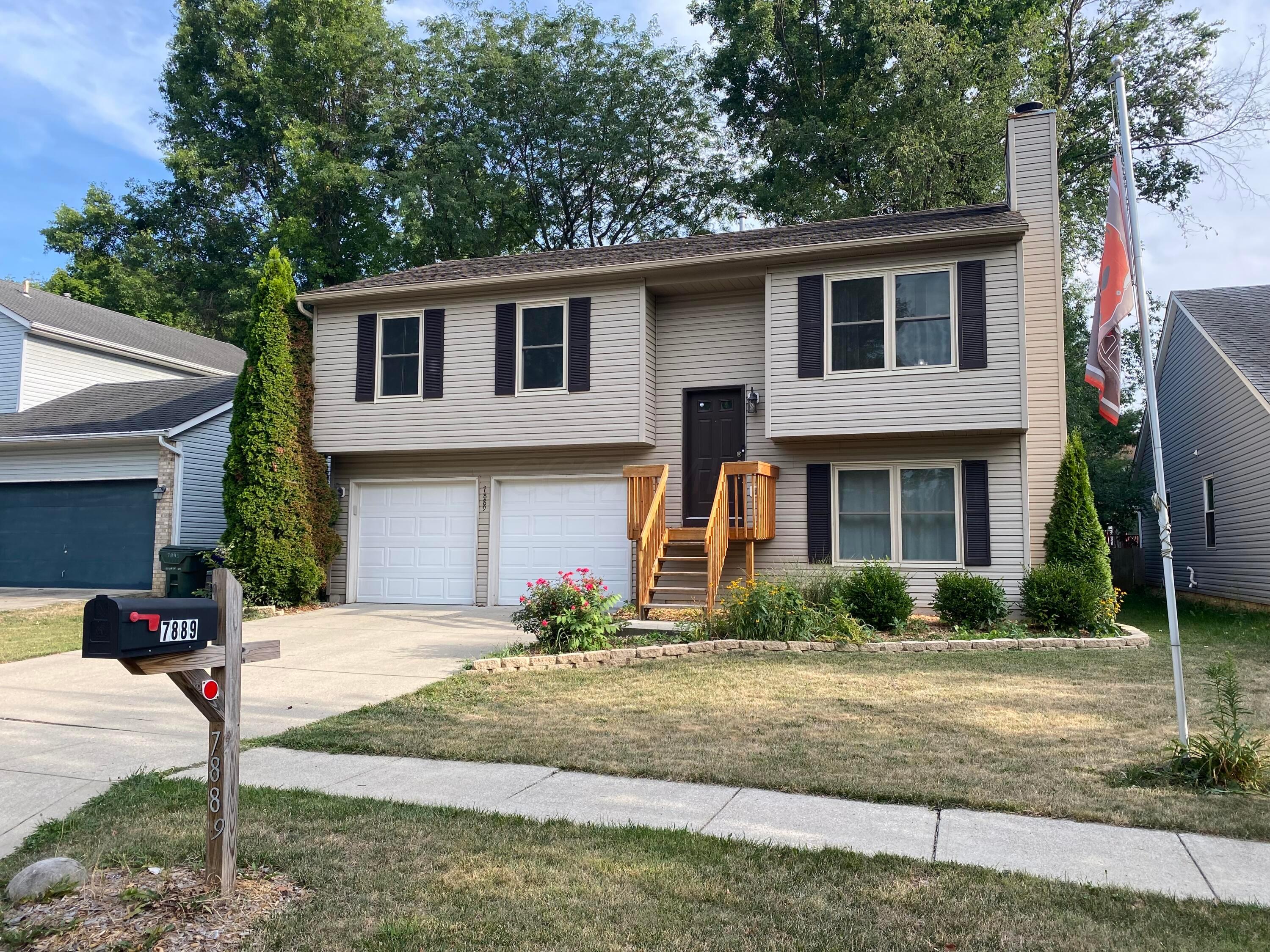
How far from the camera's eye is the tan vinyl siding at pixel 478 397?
1280 centimetres

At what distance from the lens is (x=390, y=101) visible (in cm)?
2681

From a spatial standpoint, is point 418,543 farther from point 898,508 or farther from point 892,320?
point 892,320

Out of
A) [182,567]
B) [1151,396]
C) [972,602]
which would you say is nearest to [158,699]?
[1151,396]

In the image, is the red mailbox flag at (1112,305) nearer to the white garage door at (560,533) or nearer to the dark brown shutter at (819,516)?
the dark brown shutter at (819,516)

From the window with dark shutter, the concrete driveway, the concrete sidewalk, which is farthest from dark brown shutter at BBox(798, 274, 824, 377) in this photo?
the concrete sidewalk

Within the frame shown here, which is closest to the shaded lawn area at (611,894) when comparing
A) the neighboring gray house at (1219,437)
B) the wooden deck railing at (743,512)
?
the wooden deck railing at (743,512)

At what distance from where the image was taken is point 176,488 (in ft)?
51.0

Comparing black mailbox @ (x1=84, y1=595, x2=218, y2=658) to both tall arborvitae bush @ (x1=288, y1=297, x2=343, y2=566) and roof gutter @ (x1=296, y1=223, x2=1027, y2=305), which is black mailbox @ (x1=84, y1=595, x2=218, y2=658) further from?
tall arborvitae bush @ (x1=288, y1=297, x2=343, y2=566)

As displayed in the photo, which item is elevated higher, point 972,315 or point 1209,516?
point 972,315

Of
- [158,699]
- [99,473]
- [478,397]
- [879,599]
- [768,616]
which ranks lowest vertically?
[158,699]

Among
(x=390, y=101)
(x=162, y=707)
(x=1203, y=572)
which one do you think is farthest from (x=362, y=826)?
Result: (x=390, y=101)

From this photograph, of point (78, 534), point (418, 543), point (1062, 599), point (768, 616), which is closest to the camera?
point (768, 616)

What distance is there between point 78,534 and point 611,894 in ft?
55.1

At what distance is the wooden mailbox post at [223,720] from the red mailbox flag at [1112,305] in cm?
502
